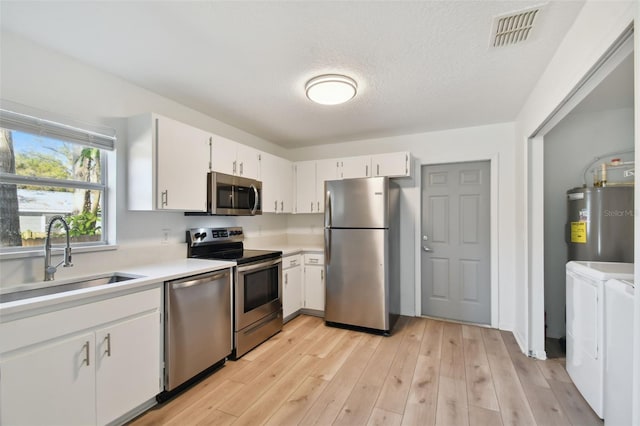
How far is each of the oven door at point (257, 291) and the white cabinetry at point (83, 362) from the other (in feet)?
2.46

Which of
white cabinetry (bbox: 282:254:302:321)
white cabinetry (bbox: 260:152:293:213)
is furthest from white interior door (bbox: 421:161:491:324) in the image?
white cabinetry (bbox: 260:152:293:213)

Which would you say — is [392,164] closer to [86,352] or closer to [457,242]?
[457,242]

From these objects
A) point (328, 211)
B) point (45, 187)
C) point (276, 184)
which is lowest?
point (328, 211)

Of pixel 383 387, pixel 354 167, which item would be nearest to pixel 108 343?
pixel 383 387

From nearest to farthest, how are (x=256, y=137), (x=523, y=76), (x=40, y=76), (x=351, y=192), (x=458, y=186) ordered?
(x=40, y=76) < (x=523, y=76) < (x=351, y=192) < (x=458, y=186) < (x=256, y=137)

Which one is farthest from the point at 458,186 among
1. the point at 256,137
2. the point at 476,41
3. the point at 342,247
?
the point at 256,137

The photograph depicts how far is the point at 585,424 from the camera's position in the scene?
1748mm

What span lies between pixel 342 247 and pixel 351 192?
0.65m

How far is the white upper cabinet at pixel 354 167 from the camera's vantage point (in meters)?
3.58

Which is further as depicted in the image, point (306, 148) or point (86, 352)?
point (306, 148)

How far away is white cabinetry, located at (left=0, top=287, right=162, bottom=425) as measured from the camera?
1.30 m

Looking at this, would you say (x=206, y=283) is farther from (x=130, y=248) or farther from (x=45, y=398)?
(x=45, y=398)

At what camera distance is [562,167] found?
2.92 metres

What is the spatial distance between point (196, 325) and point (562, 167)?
3.82 meters
